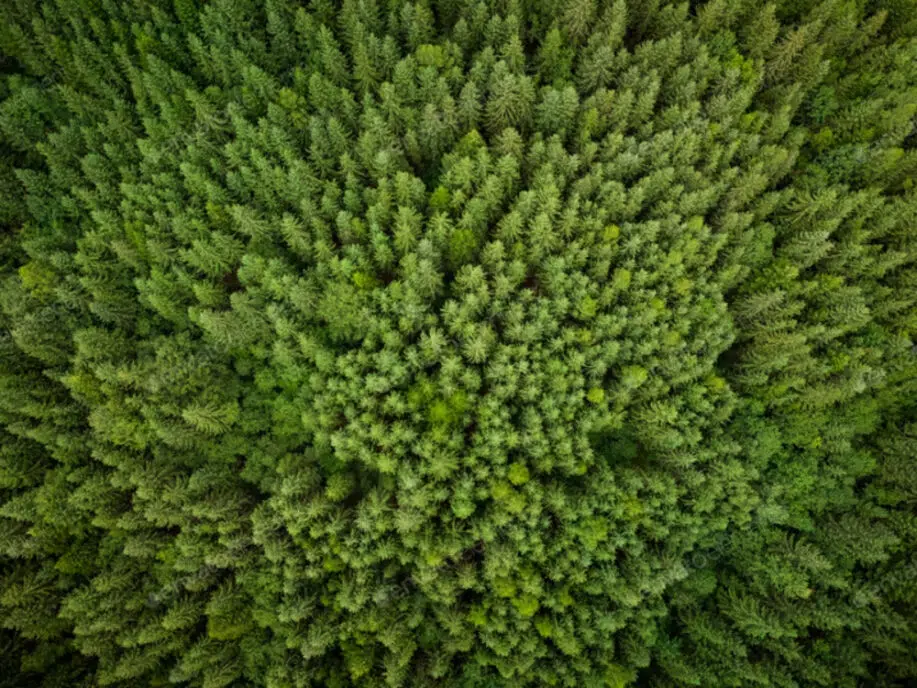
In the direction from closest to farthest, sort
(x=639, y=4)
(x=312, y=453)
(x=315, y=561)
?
(x=315, y=561), (x=312, y=453), (x=639, y=4)

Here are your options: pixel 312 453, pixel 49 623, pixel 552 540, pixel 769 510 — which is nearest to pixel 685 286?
pixel 769 510

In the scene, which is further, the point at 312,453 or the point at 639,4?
the point at 639,4

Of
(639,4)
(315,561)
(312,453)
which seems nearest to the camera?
(315,561)

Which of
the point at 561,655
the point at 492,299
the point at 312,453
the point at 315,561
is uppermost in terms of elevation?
the point at 492,299

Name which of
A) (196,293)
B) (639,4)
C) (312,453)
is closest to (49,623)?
(312,453)

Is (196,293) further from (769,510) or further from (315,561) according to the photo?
(769,510)

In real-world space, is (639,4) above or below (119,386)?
above

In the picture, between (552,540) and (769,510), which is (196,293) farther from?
(769,510)
